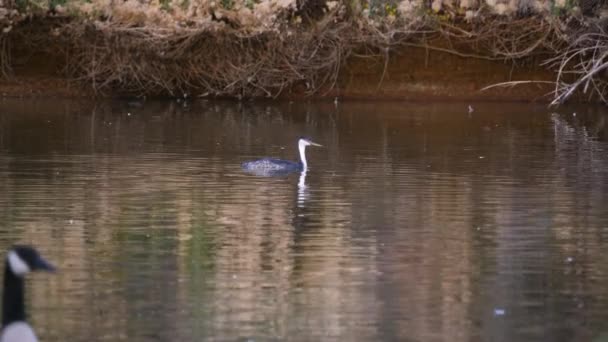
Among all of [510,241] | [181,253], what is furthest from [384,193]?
[181,253]

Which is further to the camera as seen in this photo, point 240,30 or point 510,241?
point 240,30

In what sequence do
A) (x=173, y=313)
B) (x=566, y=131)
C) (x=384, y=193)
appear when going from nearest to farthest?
(x=173, y=313) < (x=384, y=193) < (x=566, y=131)

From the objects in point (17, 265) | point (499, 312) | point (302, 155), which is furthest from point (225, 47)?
point (17, 265)

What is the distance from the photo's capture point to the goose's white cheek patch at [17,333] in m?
8.07

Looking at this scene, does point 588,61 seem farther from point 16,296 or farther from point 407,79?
point 16,296

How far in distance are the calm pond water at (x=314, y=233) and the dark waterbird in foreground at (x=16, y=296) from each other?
70.0 inches

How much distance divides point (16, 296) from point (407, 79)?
1104 inches

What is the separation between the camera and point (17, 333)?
319 inches

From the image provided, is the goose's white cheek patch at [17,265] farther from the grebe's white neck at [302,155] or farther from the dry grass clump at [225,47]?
the dry grass clump at [225,47]

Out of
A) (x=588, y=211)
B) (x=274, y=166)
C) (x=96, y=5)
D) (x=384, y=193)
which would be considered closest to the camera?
(x=588, y=211)

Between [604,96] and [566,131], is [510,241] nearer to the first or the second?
[566,131]

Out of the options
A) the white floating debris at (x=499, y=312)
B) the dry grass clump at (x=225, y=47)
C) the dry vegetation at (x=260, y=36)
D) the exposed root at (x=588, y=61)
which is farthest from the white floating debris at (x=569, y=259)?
the dry grass clump at (x=225, y=47)

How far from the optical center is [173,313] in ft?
35.3

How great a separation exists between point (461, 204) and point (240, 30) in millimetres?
18788
